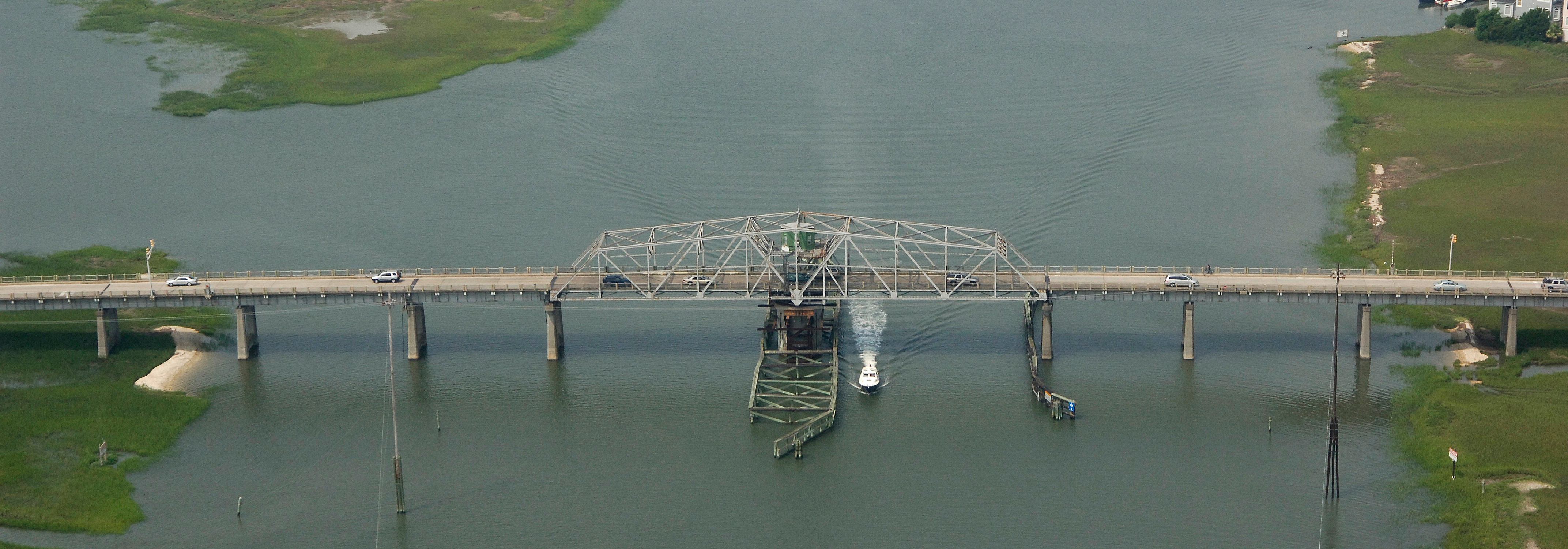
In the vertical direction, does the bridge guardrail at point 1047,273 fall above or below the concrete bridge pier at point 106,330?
above

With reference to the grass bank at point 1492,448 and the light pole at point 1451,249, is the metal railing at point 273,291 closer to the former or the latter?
the grass bank at point 1492,448

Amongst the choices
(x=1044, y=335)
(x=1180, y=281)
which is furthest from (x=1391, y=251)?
(x=1044, y=335)

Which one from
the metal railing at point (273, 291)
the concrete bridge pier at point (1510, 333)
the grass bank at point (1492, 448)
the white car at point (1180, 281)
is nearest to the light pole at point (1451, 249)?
the concrete bridge pier at point (1510, 333)

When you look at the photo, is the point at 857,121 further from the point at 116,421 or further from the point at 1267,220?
the point at 116,421

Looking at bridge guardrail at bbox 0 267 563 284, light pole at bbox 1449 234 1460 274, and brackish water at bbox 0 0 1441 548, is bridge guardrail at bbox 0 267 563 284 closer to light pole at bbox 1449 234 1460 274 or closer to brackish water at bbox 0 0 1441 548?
brackish water at bbox 0 0 1441 548

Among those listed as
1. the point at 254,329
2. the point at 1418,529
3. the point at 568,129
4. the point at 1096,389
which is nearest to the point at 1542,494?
the point at 1418,529

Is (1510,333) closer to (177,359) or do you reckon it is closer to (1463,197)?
(1463,197)
